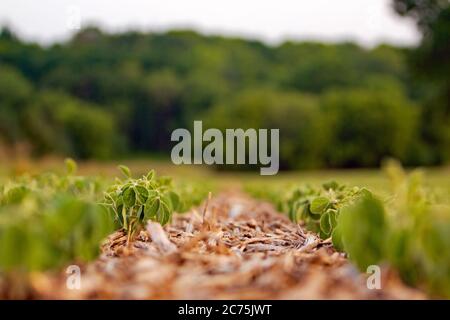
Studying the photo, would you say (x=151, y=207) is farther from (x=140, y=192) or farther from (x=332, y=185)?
(x=332, y=185)

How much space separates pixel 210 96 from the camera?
59.8 meters

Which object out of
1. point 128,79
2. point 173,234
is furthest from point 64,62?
point 173,234

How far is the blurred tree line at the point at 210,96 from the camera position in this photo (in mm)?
44750

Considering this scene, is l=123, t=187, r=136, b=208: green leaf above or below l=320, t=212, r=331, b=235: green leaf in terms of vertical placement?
above

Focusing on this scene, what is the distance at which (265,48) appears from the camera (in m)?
72.1

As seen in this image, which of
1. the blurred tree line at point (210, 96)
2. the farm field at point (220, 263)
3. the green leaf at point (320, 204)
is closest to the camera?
the farm field at point (220, 263)

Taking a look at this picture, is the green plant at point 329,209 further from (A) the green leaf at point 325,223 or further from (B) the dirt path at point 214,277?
(B) the dirt path at point 214,277

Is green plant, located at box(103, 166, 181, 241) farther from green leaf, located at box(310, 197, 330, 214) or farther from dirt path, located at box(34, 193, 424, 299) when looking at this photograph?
green leaf, located at box(310, 197, 330, 214)

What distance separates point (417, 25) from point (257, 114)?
31950 millimetres

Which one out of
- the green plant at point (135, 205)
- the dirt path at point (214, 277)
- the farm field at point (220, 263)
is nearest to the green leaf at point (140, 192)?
the green plant at point (135, 205)

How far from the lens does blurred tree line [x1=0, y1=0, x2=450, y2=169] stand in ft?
147

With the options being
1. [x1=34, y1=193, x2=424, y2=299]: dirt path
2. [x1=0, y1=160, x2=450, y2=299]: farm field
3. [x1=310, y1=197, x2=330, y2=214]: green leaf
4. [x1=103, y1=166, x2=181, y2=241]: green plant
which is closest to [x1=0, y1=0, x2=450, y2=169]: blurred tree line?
[x1=310, y1=197, x2=330, y2=214]: green leaf

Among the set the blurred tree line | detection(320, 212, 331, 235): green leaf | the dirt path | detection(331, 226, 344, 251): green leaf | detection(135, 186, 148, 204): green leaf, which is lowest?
the dirt path
